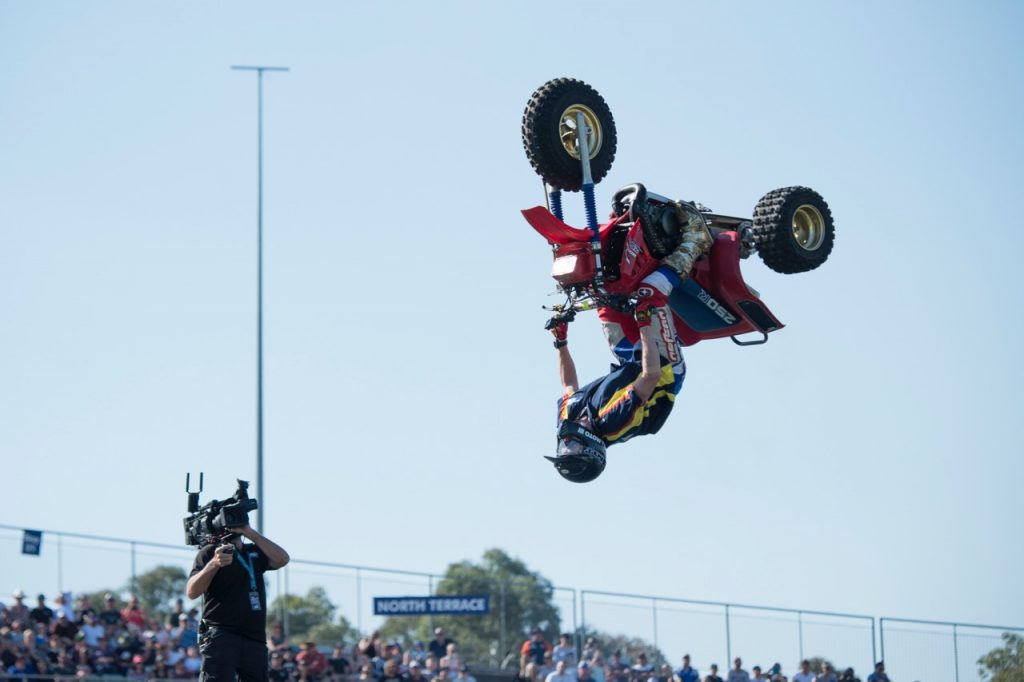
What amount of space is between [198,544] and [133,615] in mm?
11754

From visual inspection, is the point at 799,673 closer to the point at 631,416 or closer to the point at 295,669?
the point at 295,669

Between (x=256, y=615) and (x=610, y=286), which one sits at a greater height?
(x=610, y=286)

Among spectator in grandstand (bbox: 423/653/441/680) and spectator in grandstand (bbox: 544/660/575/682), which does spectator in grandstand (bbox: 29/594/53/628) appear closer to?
spectator in grandstand (bbox: 423/653/441/680)

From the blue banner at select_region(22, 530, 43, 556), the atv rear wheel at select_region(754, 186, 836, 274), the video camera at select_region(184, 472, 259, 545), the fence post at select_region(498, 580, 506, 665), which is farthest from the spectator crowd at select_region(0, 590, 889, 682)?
the atv rear wheel at select_region(754, 186, 836, 274)

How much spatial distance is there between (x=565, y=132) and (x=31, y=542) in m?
14.5

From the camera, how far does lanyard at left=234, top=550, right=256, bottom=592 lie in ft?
37.1

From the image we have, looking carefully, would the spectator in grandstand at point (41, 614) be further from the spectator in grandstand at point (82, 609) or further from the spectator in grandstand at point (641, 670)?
the spectator in grandstand at point (641, 670)

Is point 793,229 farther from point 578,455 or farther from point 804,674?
point 804,674

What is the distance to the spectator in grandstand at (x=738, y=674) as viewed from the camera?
23922mm

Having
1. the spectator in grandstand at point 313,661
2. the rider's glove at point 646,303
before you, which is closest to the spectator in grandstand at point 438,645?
the spectator in grandstand at point 313,661

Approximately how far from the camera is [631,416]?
1045 centimetres

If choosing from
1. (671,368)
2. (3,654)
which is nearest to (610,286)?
(671,368)

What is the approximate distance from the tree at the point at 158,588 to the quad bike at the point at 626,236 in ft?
48.7

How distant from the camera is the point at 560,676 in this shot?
21516mm
